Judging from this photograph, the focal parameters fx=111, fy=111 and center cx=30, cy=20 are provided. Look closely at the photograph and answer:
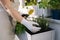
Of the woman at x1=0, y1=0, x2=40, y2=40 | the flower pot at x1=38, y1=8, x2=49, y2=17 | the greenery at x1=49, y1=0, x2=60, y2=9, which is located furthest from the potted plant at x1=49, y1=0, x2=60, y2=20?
the woman at x1=0, y1=0, x2=40, y2=40

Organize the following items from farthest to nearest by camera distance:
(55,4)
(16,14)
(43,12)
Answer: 1. (43,12)
2. (55,4)
3. (16,14)

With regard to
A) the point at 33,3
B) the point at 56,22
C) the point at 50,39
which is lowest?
the point at 50,39

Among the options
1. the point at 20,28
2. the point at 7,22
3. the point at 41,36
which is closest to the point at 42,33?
the point at 41,36

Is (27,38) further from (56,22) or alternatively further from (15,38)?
(56,22)

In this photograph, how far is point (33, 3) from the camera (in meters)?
1.14

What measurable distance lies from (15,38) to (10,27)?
13cm

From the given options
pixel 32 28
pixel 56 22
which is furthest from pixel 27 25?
pixel 56 22

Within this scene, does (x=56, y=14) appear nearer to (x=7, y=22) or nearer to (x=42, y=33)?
(x=42, y=33)

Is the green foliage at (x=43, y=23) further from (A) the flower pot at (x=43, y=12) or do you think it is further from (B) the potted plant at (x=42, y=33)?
(A) the flower pot at (x=43, y=12)

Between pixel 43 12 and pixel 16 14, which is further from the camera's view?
pixel 43 12

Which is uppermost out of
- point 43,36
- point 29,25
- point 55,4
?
point 55,4

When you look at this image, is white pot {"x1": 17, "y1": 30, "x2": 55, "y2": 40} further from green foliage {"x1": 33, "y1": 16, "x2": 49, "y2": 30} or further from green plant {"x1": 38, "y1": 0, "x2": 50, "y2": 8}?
green plant {"x1": 38, "y1": 0, "x2": 50, "y2": 8}

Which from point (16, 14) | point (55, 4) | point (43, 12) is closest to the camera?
point (16, 14)

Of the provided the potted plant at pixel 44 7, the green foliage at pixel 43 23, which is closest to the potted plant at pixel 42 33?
the green foliage at pixel 43 23
